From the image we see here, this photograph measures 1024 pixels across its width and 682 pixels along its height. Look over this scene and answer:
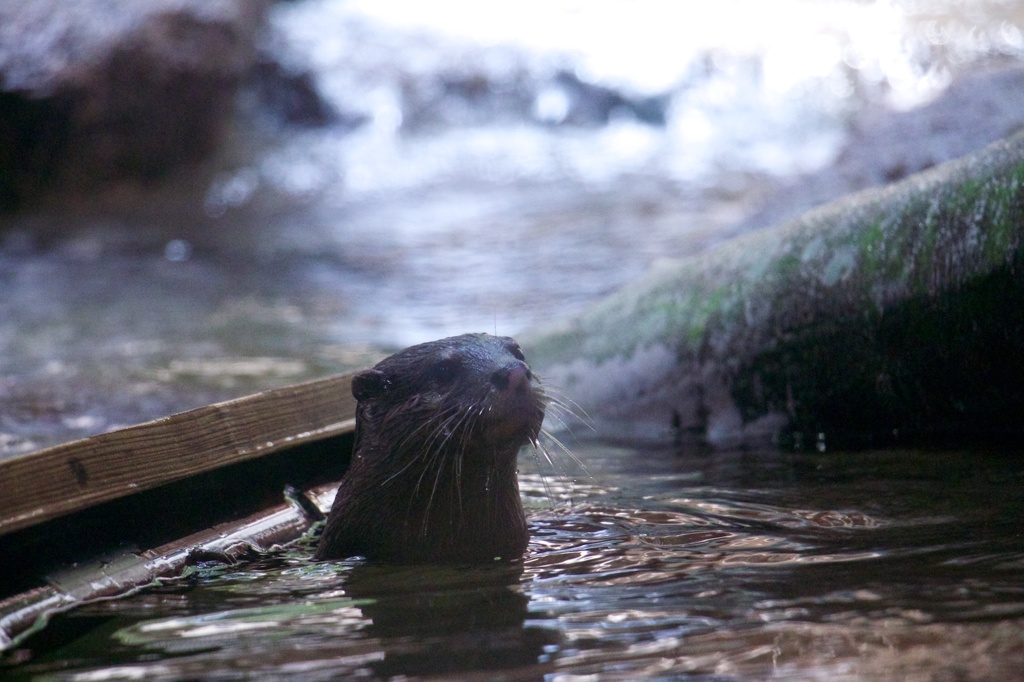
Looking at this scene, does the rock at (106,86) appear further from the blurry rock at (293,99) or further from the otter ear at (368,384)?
the otter ear at (368,384)

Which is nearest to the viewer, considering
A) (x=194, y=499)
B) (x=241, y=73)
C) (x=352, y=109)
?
(x=194, y=499)

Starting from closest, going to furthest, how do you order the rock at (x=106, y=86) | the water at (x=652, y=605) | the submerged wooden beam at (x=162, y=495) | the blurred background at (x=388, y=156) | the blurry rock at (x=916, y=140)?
the water at (x=652, y=605), the submerged wooden beam at (x=162, y=495), the blurry rock at (x=916, y=140), the blurred background at (x=388, y=156), the rock at (x=106, y=86)

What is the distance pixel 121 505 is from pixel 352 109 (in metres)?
12.6

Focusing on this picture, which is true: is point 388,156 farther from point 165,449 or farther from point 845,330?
point 165,449

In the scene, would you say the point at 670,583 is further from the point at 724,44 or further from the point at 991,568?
the point at 724,44

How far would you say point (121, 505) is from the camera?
3016mm

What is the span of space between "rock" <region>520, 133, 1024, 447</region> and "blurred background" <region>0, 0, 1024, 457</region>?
1.85 meters

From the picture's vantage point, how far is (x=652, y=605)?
97.3 inches

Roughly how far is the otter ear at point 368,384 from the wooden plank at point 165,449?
401 mm

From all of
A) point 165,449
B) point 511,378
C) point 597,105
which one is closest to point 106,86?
point 597,105

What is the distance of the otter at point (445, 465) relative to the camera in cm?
303

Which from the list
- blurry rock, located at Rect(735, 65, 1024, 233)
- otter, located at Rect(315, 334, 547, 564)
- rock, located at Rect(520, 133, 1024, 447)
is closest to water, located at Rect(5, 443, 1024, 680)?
otter, located at Rect(315, 334, 547, 564)

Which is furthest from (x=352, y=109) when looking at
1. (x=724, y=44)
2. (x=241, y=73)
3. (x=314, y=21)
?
(x=724, y=44)

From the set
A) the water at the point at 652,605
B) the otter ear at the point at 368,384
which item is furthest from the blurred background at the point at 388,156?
the water at the point at 652,605
